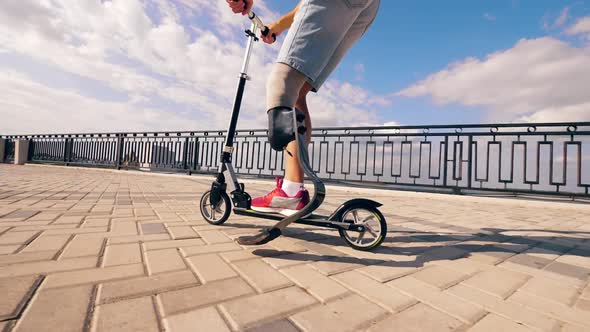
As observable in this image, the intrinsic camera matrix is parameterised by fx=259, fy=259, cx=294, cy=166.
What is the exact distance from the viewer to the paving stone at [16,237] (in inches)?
60.1

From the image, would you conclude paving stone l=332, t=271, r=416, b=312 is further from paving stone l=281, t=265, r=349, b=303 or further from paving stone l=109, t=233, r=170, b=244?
paving stone l=109, t=233, r=170, b=244

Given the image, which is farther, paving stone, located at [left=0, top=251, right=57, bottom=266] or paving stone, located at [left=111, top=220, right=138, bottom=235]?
paving stone, located at [left=111, top=220, right=138, bottom=235]

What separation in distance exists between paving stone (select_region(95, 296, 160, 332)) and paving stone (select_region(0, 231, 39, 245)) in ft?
3.82

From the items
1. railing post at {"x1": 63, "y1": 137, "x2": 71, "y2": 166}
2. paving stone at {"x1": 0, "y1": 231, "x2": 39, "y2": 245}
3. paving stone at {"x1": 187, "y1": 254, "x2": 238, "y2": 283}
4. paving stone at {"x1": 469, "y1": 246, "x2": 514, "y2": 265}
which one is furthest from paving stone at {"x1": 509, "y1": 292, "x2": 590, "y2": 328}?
railing post at {"x1": 63, "y1": 137, "x2": 71, "y2": 166}

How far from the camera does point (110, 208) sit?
2746 millimetres

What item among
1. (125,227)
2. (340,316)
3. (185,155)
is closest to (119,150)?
(185,155)

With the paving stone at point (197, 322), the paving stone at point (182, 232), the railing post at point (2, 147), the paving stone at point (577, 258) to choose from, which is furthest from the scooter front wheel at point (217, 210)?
the railing post at point (2, 147)

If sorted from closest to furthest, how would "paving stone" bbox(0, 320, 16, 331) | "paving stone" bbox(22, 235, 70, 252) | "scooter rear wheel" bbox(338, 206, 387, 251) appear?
"paving stone" bbox(0, 320, 16, 331), "paving stone" bbox(22, 235, 70, 252), "scooter rear wheel" bbox(338, 206, 387, 251)

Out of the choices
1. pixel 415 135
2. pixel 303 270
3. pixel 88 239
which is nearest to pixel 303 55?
pixel 303 270

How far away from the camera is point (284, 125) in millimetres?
1531

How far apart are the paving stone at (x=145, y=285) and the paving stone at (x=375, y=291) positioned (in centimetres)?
69

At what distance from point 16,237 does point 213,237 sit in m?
1.18

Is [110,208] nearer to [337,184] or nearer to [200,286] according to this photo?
[200,286]

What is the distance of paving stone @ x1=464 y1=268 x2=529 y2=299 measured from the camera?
3.93 feet
